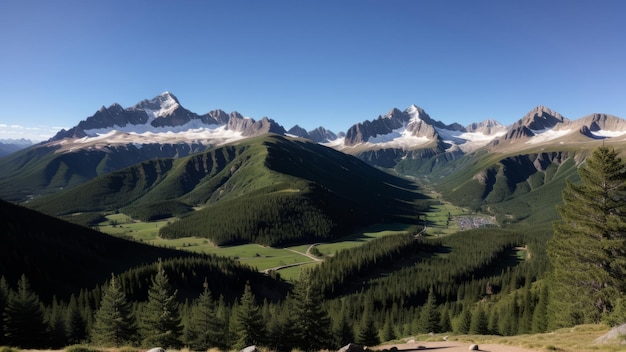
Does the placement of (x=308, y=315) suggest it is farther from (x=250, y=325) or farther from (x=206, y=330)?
(x=206, y=330)

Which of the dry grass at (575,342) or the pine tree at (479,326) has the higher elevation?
the dry grass at (575,342)

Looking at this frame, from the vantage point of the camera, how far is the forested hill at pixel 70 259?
115 meters

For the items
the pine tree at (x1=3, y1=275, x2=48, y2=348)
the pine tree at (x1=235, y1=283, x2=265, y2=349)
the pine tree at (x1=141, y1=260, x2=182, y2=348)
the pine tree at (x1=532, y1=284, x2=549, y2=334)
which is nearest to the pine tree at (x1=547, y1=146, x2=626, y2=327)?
the pine tree at (x1=532, y1=284, x2=549, y2=334)

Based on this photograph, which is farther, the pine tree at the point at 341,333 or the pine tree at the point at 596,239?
the pine tree at the point at 341,333

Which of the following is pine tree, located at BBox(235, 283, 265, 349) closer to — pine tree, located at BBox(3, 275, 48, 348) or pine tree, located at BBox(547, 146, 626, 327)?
pine tree, located at BBox(3, 275, 48, 348)

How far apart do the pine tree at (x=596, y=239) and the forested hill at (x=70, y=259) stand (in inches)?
5056

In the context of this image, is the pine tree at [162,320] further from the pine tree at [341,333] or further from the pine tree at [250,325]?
the pine tree at [341,333]

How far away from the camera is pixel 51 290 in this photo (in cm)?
11262

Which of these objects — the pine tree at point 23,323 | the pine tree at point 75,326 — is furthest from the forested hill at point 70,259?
the pine tree at point 23,323

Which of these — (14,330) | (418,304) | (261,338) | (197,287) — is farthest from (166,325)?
(418,304)

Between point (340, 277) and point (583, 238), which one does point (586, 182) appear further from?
point (340, 277)

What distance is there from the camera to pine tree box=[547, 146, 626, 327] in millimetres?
37625

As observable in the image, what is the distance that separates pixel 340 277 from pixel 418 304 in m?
37.8

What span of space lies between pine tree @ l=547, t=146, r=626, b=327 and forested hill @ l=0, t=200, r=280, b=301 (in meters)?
128
